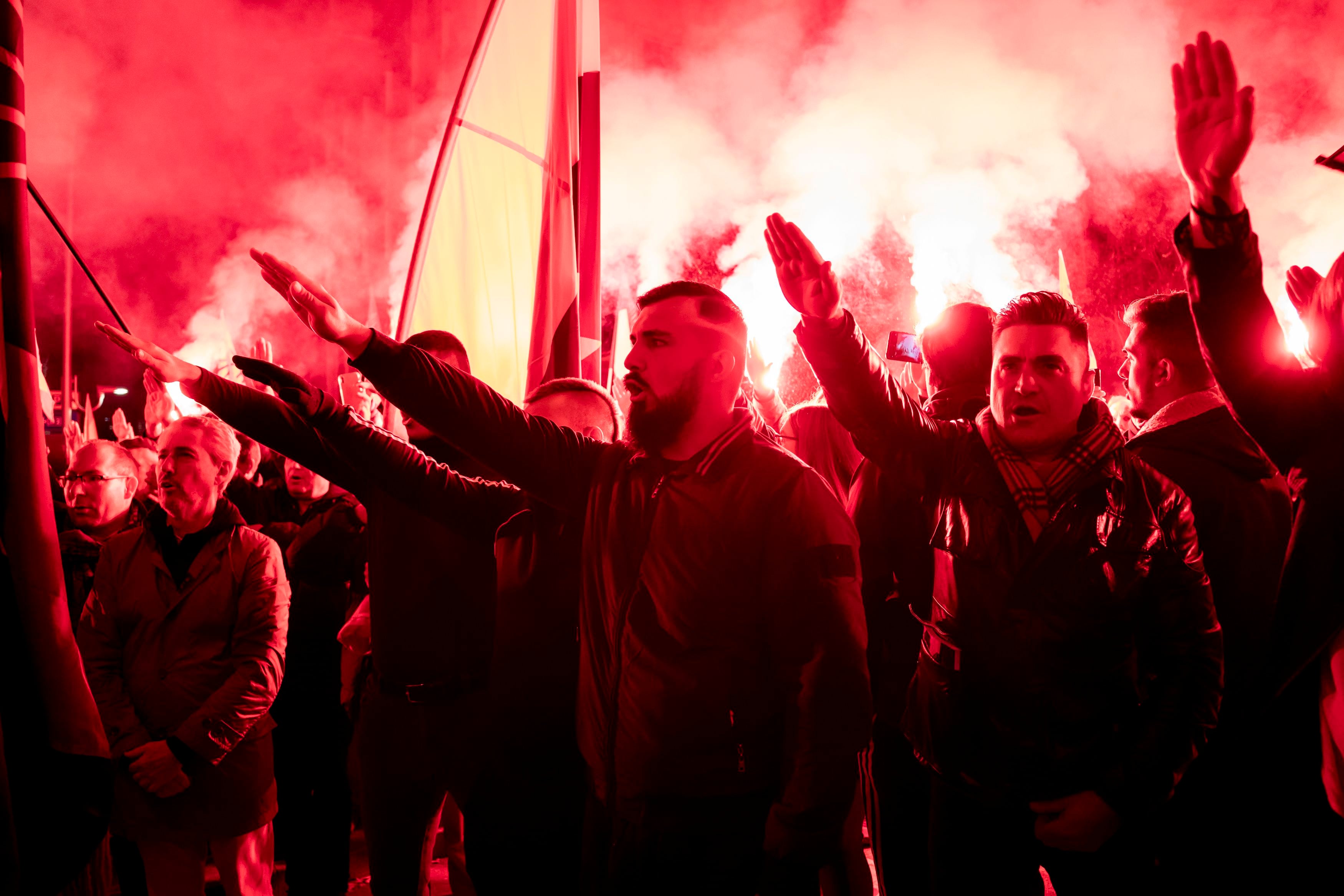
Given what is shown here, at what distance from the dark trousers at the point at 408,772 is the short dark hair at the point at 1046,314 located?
196cm

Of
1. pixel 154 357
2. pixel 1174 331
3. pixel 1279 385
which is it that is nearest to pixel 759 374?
pixel 1174 331

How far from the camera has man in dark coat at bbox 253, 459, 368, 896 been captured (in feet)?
11.8

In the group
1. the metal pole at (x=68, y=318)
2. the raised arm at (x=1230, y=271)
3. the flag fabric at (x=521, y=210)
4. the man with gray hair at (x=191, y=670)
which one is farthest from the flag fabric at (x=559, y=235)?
the metal pole at (x=68, y=318)

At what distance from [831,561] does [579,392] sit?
142 centimetres

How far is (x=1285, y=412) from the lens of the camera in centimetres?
182

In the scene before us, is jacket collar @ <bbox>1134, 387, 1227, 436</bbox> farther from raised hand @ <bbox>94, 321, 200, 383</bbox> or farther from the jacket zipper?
raised hand @ <bbox>94, 321, 200, 383</bbox>

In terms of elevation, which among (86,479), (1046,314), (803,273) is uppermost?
(86,479)

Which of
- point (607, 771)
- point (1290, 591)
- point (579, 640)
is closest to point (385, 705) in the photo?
point (579, 640)

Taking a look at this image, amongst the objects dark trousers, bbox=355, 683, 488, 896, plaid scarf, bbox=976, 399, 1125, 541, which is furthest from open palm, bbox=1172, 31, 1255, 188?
dark trousers, bbox=355, 683, 488, 896

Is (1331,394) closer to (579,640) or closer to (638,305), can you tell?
(638,305)

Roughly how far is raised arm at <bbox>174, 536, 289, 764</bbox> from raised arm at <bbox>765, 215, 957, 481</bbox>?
2.08m

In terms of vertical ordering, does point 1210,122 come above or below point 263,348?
below

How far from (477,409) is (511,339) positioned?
9.97ft

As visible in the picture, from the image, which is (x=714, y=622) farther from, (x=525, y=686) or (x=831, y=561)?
(x=525, y=686)
